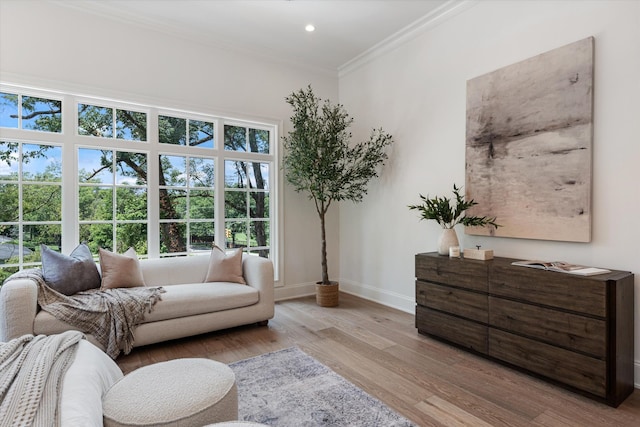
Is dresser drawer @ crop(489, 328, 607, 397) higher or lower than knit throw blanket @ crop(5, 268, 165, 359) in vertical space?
lower

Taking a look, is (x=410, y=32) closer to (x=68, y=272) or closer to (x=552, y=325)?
(x=552, y=325)

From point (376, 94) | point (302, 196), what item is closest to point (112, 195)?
point (302, 196)

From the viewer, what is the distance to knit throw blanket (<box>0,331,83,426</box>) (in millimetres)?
1078

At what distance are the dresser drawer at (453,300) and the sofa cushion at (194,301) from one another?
163 centimetres

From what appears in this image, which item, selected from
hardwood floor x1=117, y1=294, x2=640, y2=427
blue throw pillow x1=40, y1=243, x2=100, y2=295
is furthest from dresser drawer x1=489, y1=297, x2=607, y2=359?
blue throw pillow x1=40, y1=243, x2=100, y2=295

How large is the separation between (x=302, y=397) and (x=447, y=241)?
Result: 186 centimetres

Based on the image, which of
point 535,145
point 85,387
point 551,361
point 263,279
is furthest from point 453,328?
point 85,387

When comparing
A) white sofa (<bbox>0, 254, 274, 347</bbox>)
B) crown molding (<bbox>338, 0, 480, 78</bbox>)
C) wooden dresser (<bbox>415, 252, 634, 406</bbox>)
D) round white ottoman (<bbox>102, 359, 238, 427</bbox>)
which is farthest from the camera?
crown molding (<bbox>338, 0, 480, 78</bbox>)

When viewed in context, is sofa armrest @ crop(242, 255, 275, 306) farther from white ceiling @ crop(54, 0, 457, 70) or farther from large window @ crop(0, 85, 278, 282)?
white ceiling @ crop(54, 0, 457, 70)

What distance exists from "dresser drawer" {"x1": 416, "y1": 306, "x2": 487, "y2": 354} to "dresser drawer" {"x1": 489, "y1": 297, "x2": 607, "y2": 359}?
0.54 ft

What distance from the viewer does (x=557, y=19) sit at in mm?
2674

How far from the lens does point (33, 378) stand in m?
1.25

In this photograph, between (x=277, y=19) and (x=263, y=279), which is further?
(x=277, y=19)

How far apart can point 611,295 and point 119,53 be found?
15.3ft
